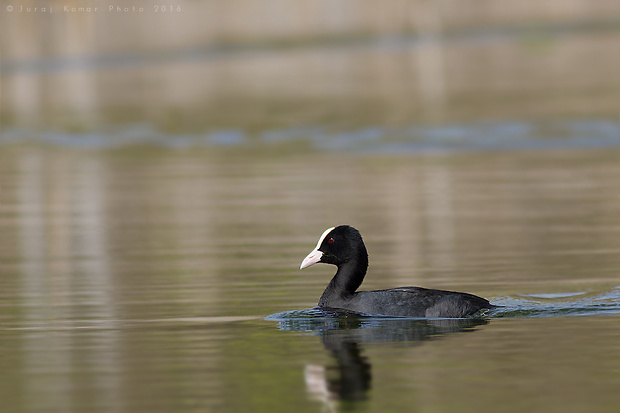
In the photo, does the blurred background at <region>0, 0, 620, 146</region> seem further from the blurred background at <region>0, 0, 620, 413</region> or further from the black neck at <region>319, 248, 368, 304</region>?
the black neck at <region>319, 248, 368, 304</region>

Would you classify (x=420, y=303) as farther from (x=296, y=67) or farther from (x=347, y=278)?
(x=296, y=67)

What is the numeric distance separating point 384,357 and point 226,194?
44.3 ft

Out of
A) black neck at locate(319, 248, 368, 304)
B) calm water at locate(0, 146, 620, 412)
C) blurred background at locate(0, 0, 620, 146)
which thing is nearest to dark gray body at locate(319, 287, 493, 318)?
calm water at locate(0, 146, 620, 412)

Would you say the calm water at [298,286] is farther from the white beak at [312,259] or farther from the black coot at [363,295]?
the white beak at [312,259]

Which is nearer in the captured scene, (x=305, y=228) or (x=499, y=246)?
(x=499, y=246)

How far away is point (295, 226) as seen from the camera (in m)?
19.6

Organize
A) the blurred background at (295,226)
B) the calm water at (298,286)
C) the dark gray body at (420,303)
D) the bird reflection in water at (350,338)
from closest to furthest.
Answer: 1. the bird reflection in water at (350,338)
2. the calm water at (298,286)
3. the blurred background at (295,226)
4. the dark gray body at (420,303)

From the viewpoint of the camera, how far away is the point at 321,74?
56.3m

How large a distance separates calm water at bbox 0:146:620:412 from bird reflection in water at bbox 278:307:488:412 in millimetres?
28

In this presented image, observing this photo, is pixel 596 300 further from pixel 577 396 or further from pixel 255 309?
pixel 577 396

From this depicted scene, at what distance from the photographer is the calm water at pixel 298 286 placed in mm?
9617

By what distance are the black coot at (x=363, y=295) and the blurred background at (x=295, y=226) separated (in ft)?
1.44

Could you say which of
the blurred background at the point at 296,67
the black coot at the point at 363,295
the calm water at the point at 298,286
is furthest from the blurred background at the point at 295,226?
the black coot at the point at 363,295

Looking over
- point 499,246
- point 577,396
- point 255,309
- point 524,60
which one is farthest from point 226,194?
point 524,60
